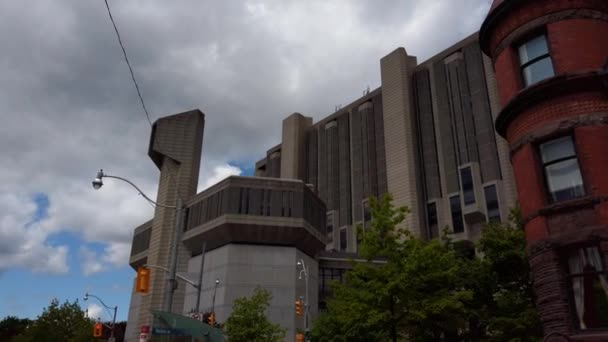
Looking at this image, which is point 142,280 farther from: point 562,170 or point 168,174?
point 168,174

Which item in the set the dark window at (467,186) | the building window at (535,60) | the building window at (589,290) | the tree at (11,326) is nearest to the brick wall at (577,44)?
the building window at (535,60)

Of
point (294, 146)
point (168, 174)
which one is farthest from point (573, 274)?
point (294, 146)

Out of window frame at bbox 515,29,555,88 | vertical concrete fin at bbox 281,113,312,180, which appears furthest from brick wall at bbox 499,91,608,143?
vertical concrete fin at bbox 281,113,312,180

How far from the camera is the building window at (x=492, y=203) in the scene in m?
66.7

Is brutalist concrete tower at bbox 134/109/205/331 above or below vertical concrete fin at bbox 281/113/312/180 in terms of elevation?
below

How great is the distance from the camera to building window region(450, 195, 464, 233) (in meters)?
70.8

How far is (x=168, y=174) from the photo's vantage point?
72.7 metres

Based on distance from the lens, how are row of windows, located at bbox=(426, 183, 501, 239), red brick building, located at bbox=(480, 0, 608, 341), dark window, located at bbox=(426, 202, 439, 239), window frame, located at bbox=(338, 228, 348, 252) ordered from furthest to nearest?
window frame, located at bbox=(338, 228, 348, 252) → dark window, located at bbox=(426, 202, 439, 239) → row of windows, located at bbox=(426, 183, 501, 239) → red brick building, located at bbox=(480, 0, 608, 341)

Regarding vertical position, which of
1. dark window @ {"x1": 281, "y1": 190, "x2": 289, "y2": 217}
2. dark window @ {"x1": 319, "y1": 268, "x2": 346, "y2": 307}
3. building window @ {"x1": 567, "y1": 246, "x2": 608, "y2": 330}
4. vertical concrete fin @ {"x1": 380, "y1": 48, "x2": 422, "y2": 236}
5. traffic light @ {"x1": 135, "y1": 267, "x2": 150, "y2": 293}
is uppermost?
vertical concrete fin @ {"x1": 380, "y1": 48, "x2": 422, "y2": 236}

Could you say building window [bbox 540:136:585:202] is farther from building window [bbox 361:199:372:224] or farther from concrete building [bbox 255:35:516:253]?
building window [bbox 361:199:372:224]

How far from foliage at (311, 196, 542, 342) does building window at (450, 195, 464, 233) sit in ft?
145

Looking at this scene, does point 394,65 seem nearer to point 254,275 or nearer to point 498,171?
point 498,171

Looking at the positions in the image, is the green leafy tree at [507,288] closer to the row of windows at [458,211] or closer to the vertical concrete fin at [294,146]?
the row of windows at [458,211]

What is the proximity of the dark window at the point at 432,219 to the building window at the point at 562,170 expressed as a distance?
61.6 meters
